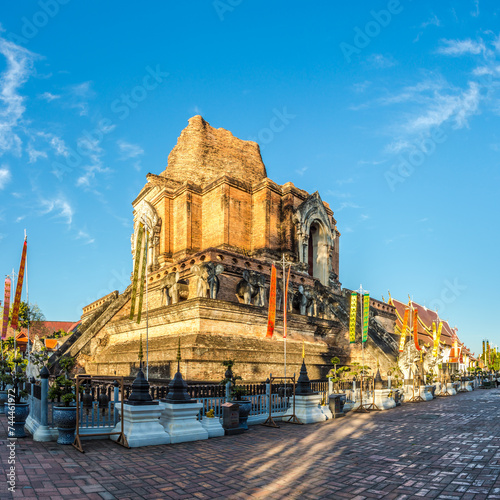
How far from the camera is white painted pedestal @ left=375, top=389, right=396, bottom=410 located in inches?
665

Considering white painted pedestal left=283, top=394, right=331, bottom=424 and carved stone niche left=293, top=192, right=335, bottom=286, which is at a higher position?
carved stone niche left=293, top=192, right=335, bottom=286

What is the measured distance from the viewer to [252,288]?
24.1 meters

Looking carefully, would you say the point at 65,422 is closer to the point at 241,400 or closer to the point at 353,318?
the point at 241,400

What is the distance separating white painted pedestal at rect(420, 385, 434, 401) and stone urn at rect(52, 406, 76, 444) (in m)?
19.0

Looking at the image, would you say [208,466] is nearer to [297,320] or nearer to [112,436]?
[112,436]

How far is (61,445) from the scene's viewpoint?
8477mm

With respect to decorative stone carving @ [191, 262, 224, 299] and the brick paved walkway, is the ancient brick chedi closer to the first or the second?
decorative stone carving @ [191, 262, 224, 299]

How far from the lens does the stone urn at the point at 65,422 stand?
334 inches

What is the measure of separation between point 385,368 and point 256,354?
8831 mm

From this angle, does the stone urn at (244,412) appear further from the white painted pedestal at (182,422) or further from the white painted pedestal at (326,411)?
the white painted pedestal at (326,411)

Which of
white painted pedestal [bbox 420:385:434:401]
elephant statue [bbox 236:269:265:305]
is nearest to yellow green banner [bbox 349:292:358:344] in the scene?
white painted pedestal [bbox 420:385:434:401]

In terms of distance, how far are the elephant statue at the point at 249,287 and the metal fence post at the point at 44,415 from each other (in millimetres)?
15407

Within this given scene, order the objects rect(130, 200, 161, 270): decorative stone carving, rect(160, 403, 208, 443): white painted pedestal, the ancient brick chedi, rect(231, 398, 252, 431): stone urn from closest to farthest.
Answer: rect(160, 403, 208, 443): white painted pedestal
rect(231, 398, 252, 431): stone urn
the ancient brick chedi
rect(130, 200, 161, 270): decorative stone carving

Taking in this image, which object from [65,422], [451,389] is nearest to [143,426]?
[65,422]
